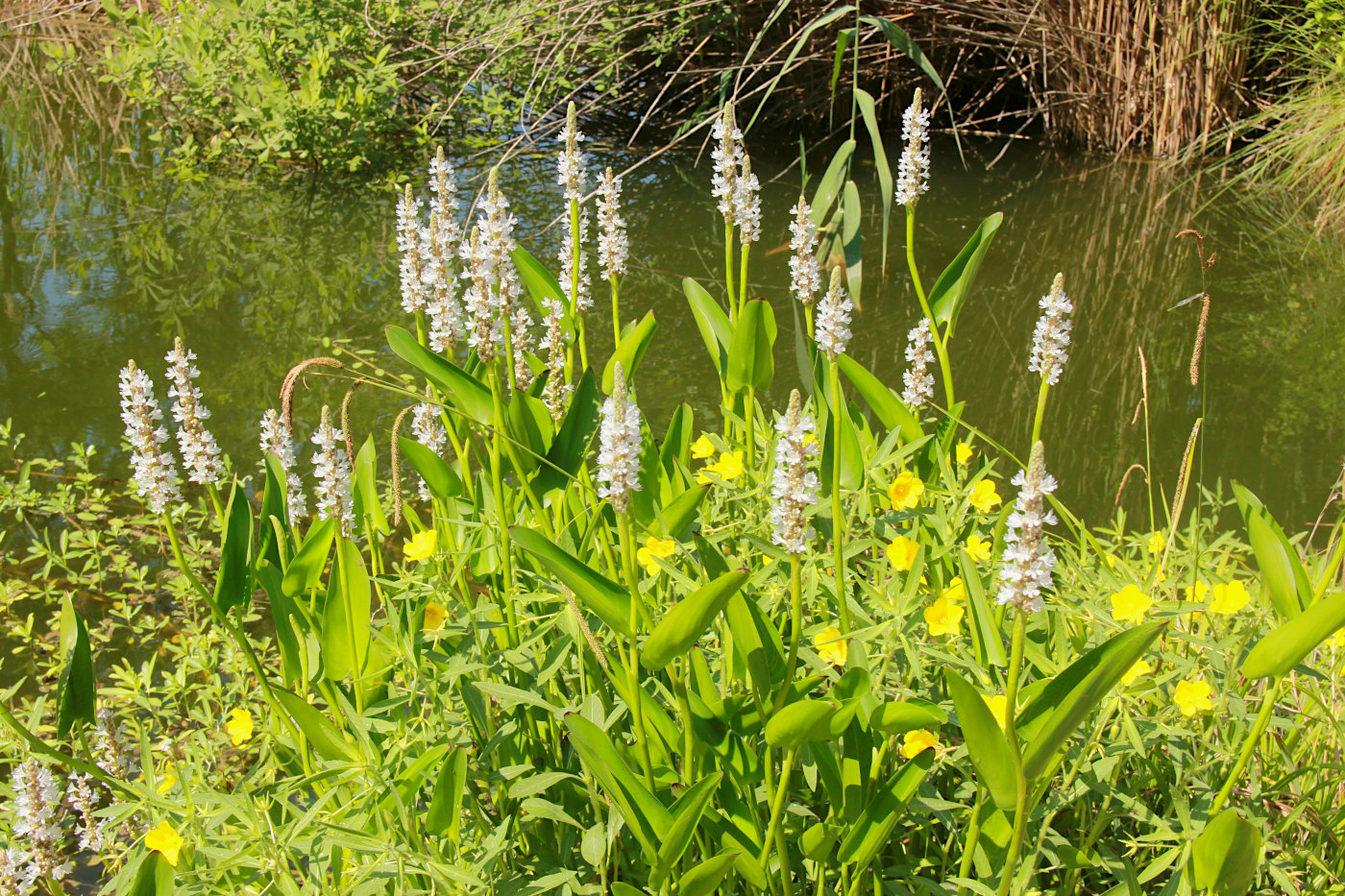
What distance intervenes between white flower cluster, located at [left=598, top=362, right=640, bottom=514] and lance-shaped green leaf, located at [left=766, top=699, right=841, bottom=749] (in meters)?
0.29

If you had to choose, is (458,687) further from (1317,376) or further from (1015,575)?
(1317,376)

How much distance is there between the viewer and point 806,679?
129cm

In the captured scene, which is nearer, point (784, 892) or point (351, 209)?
point (784, 892)

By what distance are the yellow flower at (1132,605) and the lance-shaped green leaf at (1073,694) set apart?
445mm

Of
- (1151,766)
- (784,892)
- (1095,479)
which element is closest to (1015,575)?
(784,892)

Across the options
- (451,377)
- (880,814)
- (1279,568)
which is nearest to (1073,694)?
(880,814)

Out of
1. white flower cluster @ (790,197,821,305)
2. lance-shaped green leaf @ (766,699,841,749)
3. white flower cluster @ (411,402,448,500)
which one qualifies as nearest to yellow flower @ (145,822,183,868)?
white flower cluster @ (411,402,448,500)

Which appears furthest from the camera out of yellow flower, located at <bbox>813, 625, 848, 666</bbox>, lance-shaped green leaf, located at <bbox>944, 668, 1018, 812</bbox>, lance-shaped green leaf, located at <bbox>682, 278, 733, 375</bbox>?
lance-shaped green leaf, located at <bbox>682, 278, 733, 375</bbox>

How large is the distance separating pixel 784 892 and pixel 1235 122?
656cm

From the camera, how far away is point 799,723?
1.17 metres

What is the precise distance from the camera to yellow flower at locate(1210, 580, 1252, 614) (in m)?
1.59

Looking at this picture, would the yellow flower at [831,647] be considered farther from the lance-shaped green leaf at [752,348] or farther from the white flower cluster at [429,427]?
the white flower cluster at [429,427]

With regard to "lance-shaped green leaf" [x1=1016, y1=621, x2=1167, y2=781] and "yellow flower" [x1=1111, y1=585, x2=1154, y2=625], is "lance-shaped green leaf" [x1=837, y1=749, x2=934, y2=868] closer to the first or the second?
"lance-shaped green leaf" [x1=1016, y1=621, x2=1167, y2=781]

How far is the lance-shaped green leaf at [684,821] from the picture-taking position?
1.16 m
